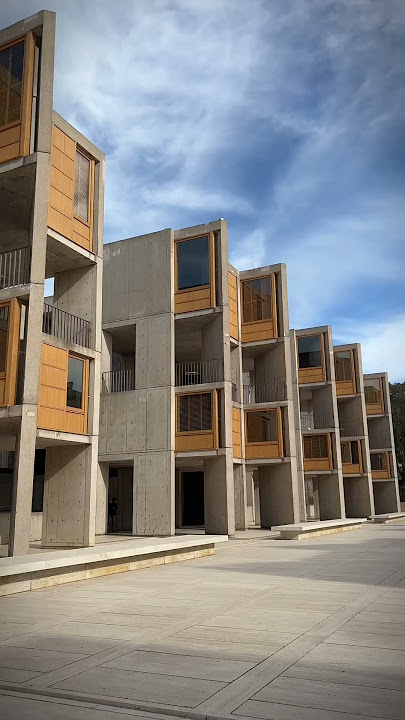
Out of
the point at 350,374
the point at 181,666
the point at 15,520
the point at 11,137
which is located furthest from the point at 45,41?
the point at 350,374

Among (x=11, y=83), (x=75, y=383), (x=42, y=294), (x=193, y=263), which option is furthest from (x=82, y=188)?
(x=193, y=263)

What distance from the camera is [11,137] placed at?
57.5 ft

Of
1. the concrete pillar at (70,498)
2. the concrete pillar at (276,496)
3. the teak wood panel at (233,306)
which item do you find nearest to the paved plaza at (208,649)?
the concrete pillar at (70,498)

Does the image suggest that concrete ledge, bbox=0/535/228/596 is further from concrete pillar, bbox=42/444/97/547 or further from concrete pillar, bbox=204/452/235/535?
concrete pillar, bbox=204/452/235/535

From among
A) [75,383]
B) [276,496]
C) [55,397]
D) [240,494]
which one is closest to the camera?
[55,397]

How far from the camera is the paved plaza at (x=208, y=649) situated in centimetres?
450

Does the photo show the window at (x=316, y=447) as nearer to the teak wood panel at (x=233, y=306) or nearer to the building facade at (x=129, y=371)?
the building facade at (x=129, y=371)

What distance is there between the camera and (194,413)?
26375mm

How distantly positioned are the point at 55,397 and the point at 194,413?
965 centimetres

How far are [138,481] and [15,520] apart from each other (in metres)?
11.3

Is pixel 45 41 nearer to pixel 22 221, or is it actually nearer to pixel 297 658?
pixel 22 221

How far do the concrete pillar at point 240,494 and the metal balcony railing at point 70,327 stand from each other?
13.1 meters

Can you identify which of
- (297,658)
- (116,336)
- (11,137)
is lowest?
(297,658)

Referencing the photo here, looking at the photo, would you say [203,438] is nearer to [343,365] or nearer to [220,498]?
[220,498]
